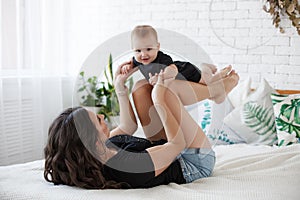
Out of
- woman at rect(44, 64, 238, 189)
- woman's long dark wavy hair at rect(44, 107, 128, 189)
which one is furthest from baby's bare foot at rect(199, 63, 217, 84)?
→ woman's long dark wavy hair at rect(44, 107, 128, 189)

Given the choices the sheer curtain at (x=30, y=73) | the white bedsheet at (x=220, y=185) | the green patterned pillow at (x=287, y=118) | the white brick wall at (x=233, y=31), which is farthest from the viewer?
the white brick wall at (x=233, y=31)

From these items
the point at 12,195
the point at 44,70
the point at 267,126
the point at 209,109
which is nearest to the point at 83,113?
the point at 12,195

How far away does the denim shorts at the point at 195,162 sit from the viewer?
1.75 metres

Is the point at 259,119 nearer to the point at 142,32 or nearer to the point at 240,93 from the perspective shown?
the point at 240,93

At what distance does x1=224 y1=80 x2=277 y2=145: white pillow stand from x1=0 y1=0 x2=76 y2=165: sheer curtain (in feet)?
4.59

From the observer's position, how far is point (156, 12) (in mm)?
3670

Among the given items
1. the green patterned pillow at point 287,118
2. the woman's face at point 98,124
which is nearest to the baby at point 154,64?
the woman's face at point 98,124

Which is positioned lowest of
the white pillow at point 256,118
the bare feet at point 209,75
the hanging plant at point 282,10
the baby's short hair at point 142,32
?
the white pillow at point 256,118

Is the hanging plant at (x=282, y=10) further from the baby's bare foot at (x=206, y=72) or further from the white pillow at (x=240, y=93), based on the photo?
the baby's bare foot at (x=206, y=72)

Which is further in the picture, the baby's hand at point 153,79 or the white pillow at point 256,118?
the white pillow at point 256,118

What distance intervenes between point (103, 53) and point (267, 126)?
141 centimetres

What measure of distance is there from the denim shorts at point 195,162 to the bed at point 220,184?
4cm

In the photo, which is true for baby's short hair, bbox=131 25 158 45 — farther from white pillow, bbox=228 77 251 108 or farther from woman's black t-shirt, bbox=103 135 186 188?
white pillow, bbox=228 77 251 108

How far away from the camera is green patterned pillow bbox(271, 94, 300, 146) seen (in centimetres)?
268
